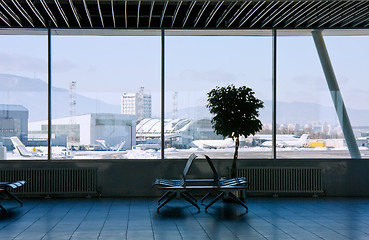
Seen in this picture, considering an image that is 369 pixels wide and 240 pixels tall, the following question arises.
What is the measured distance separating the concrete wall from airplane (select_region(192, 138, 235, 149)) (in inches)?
12.6

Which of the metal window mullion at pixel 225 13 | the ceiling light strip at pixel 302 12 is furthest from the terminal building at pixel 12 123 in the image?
the ceiling light strip at pixel 302 12

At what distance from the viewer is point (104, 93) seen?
10.2m

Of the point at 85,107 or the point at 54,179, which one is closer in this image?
the point at 54,179

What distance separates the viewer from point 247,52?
1039 centimetres

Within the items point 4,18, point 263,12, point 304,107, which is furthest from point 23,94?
point 304,107

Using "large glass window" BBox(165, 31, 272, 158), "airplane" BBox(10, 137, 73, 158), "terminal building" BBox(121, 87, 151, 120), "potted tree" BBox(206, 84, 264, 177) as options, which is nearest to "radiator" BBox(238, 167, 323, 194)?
"large glass window" BBox(165, 31, 272, 158)

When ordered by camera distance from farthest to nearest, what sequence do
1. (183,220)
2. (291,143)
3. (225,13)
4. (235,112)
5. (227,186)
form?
(291,143) < (235,112) < (225,13) < (227,186) < (183,220)

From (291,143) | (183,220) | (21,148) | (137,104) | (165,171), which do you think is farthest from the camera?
(291,143)

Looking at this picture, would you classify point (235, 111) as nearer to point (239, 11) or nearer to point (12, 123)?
point (239, 11)

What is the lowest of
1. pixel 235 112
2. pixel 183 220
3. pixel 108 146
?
pixel 183 220

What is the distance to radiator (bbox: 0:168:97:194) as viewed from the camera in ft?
32.0

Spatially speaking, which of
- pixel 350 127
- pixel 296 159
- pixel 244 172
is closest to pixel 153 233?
pixel 244 172

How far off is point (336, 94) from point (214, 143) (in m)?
2.83

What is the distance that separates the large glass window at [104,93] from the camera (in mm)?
10031
